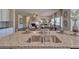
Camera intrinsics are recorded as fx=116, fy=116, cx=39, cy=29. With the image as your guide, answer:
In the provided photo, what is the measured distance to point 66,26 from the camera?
2148mm

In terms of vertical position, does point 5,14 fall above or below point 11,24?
above

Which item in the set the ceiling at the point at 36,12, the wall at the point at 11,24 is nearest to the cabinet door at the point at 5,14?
the wall at the point at 11,24

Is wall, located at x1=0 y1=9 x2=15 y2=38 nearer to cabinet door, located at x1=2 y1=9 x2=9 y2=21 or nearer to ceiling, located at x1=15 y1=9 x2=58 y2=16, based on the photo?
cabinet door, located at x1=2 y1=9 x2=9 y2=21

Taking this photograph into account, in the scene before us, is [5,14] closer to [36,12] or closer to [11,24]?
[11,24]

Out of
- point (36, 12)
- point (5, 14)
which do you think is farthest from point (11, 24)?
point (36, 12)

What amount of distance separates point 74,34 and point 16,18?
1.11 metres

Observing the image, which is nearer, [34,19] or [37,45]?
[37,45]

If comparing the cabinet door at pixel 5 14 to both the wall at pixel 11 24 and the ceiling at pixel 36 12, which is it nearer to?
the wall at pixel 11 24

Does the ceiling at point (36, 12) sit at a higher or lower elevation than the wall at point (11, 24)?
higher

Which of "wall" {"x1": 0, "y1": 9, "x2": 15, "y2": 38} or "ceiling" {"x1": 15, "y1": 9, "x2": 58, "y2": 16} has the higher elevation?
"ceiling" {"x1": 15, "y1": 9, "x2": 58, "y2": 16}

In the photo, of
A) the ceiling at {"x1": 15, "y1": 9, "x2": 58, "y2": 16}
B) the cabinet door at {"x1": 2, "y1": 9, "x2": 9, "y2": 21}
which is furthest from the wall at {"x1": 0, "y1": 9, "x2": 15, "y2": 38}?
the ceiling at {"x1": 15, "y1": 9, "x2": 58, "y2": 16}
